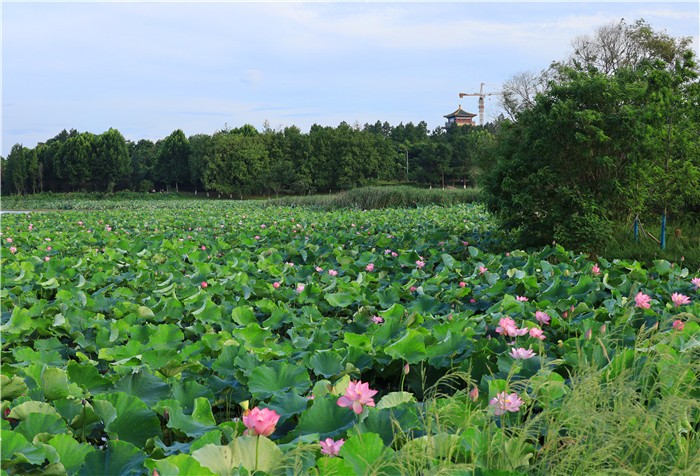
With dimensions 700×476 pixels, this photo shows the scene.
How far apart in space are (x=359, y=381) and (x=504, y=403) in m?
0.49

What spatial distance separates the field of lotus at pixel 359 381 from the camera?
61.2 inches

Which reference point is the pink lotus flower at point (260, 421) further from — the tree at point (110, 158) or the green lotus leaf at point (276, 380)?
the tree at point (110, 158)

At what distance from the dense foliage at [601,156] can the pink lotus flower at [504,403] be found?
6553 mm

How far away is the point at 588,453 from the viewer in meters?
1.65

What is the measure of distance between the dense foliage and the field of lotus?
12.4ft

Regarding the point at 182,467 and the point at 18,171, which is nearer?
the point at 182,467

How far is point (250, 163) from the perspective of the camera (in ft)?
157

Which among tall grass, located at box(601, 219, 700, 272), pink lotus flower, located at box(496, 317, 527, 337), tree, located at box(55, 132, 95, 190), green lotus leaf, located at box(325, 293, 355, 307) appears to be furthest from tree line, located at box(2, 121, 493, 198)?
pink lotus flower, located at box(496, 317, 527, 337)

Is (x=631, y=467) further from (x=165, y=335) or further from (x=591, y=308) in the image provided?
(x=165, y=335)

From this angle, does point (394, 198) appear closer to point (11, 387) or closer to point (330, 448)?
point (11, 387)

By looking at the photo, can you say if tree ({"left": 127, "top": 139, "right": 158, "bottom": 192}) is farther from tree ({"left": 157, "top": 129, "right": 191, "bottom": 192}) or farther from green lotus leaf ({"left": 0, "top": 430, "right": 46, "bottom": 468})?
green lotus leaf ({"left": 0, "top": 430, "right": 46, "bottom": 468})

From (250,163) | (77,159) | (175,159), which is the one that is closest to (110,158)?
(77,159)

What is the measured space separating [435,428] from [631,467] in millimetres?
550

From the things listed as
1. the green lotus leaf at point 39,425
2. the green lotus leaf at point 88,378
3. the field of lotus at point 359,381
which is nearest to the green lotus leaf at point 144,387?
the field of lotus at point 359,381
